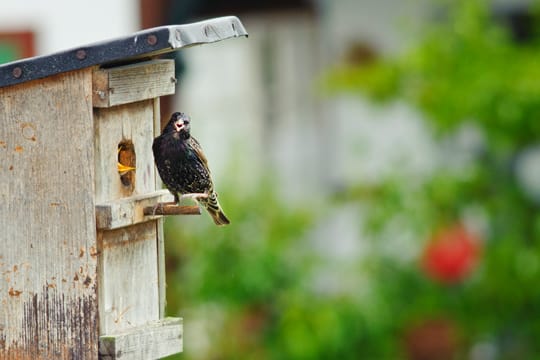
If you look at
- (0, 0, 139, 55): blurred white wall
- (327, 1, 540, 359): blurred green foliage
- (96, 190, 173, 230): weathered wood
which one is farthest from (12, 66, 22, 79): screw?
(0, 0, 139, 55): blurred white wall

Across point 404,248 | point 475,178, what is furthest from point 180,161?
point 404,248

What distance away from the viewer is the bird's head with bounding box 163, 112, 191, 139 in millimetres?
3422

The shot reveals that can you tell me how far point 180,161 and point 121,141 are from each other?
6.3 inches

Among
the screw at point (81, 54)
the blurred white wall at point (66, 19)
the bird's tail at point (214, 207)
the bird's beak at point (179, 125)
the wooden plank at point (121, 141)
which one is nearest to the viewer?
the screw at point (81, 54)

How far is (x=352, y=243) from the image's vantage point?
8859 mm

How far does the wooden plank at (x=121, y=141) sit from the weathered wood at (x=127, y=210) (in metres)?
0.03

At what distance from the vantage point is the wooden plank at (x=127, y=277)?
3.28 m

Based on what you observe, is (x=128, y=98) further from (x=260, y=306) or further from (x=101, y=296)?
(x=260, y=306)

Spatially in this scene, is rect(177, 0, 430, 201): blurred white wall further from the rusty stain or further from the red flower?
the rusty stain

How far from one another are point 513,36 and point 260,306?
8.00 ft

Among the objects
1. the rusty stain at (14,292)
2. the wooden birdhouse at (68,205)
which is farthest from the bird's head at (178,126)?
the rusty stain at (14,292)

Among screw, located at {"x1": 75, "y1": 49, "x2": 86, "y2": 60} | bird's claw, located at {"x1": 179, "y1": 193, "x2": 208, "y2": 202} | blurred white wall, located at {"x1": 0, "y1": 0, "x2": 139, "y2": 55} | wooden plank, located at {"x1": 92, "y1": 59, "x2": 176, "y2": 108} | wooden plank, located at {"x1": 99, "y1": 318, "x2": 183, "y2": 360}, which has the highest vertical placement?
blurred white wall, located at {"x1": 0, "y1": 0, "x2": 139, "y2": 55}

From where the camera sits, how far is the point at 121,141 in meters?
3.38

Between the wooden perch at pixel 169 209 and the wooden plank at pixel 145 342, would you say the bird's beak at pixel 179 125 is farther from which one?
the wooden plank at pixel 145 342
